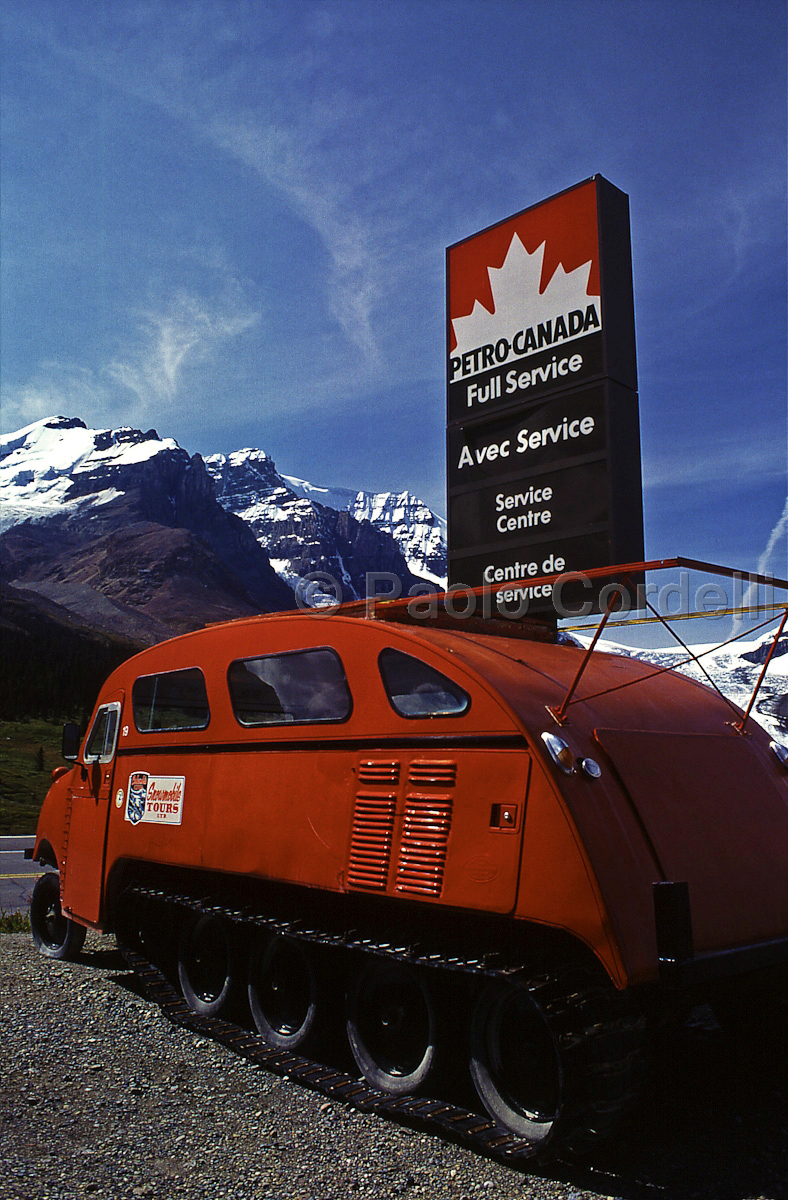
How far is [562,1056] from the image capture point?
4230 mm

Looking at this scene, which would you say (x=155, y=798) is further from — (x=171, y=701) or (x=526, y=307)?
(x=526, y=307)

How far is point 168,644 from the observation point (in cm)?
830

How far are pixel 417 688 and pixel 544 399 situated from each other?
13.5 ft

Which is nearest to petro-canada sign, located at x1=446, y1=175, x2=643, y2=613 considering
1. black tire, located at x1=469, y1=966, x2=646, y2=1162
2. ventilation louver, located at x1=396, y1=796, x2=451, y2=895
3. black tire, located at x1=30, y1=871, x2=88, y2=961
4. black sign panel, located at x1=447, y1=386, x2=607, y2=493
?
black sign panel, located at x1=447, y1=386, x2=607, y2=493

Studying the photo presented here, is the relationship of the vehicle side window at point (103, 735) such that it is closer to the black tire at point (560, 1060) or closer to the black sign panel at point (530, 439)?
the black sign panel at point (530, 439)

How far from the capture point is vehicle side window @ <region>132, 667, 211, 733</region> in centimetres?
741

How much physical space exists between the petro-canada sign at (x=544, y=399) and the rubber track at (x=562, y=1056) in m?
3.60

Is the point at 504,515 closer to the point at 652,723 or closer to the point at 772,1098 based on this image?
the point at 652,723

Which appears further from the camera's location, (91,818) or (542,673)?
(91,818)

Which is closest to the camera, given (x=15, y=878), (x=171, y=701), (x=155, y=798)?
(x=155, y=798)

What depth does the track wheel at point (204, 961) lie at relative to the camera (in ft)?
23.6

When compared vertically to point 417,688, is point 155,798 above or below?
below

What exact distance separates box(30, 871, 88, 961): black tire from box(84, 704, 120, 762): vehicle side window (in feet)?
5.15

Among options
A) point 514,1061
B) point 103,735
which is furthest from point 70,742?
point 514,1061
